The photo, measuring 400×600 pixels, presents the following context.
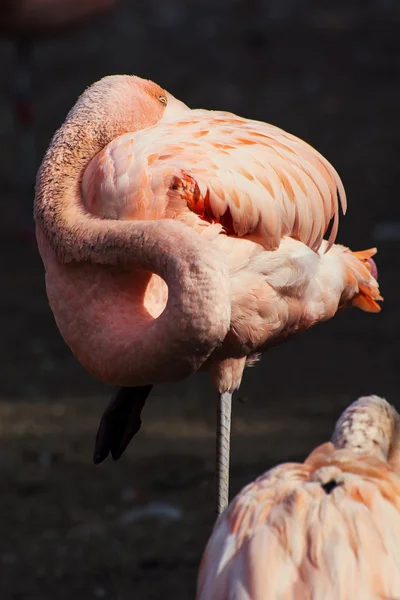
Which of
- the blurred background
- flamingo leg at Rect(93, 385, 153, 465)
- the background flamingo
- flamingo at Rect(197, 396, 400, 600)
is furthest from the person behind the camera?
the background flamingo

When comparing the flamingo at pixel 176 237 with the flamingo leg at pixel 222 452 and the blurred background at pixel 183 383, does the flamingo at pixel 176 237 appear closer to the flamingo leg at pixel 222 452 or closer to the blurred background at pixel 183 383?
the flamingo leg at pixel 222 452

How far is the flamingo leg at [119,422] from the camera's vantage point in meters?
3.47

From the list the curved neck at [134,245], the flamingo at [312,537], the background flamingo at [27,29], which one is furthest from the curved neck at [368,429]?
the background flamingo at [27,29]

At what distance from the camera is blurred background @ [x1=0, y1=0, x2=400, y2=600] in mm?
3844

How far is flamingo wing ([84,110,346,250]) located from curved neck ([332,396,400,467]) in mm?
478

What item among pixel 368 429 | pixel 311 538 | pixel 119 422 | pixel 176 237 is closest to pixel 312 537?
pixel 311 538

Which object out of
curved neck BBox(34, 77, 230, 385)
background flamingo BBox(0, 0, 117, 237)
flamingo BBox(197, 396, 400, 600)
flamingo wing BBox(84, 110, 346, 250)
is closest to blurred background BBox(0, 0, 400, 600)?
background flamingo BBox(0, 0, 117, 237)

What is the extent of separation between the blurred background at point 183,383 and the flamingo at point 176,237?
0.68m

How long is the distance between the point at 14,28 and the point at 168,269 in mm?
4919

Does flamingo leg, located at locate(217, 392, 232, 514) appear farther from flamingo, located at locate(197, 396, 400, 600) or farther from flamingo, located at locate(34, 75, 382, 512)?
flamingo, located at locate(197, 396, 400, 600)

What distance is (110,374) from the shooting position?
2.84 metres

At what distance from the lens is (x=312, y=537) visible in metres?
2.29

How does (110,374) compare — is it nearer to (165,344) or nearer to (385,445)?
(165,344)

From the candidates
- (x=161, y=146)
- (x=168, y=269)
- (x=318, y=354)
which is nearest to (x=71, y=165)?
(x=161, y=146)
